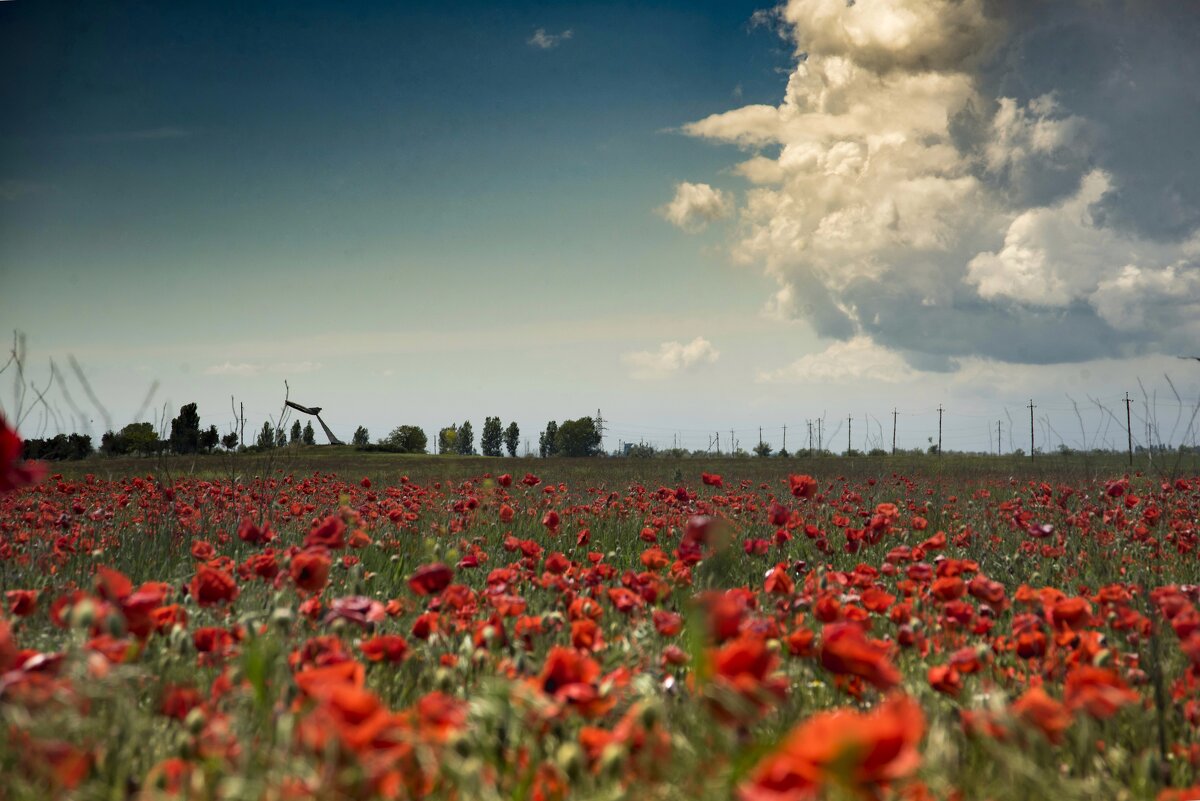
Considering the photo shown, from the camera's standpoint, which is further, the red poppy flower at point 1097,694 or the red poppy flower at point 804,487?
the red poppy flower at point 804,487

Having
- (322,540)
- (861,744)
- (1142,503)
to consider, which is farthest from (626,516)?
(861,744)

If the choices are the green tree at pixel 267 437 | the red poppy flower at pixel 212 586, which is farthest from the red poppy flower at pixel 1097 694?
the green tree at pixel 267 437

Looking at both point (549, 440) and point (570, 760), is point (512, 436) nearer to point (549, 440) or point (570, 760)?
point (549, 440)

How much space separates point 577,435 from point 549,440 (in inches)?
419

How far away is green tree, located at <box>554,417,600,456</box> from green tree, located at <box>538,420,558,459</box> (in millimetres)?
3022

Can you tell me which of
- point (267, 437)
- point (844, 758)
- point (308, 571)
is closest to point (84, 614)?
point (308, 571)

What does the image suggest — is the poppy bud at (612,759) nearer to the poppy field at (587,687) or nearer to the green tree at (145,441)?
the poppy field at (587,687)

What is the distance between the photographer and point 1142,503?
7797 mm

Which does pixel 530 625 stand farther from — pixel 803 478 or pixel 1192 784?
pixel 803 478

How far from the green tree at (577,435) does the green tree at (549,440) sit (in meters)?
3.02

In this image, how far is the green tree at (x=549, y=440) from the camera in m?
116

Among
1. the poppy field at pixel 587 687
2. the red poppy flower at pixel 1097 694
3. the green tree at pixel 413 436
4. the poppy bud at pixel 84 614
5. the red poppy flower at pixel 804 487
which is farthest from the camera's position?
the green tree at pixel 413 436

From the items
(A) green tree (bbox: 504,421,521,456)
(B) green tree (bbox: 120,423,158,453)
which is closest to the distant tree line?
(A) green tree (bbox: 504,421,521,456)

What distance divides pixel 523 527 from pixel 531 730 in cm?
593
